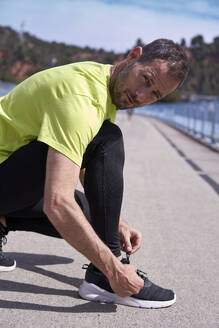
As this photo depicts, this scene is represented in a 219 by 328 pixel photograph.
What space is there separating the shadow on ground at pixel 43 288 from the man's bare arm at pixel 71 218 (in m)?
0.51

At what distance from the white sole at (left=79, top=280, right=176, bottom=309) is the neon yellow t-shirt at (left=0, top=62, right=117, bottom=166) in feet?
2.72

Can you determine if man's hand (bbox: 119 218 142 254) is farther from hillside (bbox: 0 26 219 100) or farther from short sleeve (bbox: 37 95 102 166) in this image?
hillside (bbox: 0 26 219 100)

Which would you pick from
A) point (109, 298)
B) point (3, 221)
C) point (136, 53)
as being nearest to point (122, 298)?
point (109, 298)

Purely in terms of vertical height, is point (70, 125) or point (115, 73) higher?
point (115, 73)

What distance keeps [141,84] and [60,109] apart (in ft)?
1.42

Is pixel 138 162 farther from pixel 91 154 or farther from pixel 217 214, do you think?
pixel 91 154

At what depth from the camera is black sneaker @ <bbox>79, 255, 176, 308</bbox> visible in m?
2.84

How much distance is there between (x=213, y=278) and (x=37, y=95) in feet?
5.66

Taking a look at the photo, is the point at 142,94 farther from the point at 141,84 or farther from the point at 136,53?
the point at 136,53

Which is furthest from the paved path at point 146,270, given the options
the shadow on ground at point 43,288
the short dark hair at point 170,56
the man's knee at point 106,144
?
the short dark hair at point 170,56

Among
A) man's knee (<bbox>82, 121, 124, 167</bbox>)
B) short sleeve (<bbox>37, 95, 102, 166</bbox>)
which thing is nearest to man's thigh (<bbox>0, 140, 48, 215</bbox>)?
man's knee (<bbox>82, 121, 124, 167</bbox>)

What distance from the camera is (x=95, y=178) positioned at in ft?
8.84

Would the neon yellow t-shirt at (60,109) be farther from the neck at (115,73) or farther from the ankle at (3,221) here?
the ankle at (3,221)

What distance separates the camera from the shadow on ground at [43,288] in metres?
2.79
